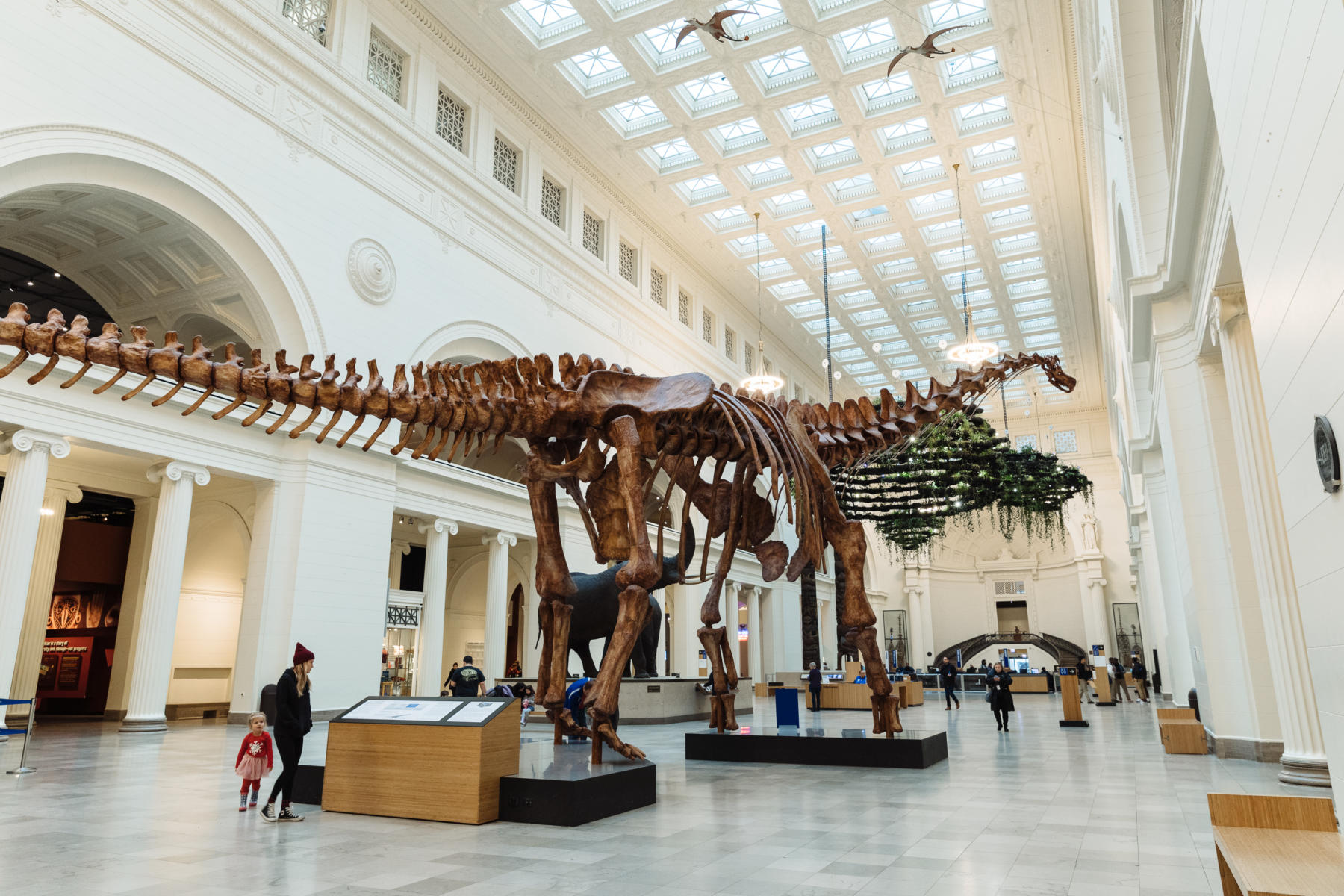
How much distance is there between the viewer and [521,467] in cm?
702

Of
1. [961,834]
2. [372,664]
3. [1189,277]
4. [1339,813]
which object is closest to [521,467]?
[961,834]

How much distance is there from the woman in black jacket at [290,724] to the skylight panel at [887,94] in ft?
57.7

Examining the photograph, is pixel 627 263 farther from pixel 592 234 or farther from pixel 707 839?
pixel 707 839

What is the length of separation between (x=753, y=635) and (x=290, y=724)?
83.0 ft

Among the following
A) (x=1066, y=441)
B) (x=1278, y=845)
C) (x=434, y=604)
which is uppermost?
(x=1066, y=441)

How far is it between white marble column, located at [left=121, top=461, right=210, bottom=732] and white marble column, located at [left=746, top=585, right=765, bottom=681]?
63.9 feet

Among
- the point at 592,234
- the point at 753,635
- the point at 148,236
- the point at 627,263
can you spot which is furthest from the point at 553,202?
the point at 753,635

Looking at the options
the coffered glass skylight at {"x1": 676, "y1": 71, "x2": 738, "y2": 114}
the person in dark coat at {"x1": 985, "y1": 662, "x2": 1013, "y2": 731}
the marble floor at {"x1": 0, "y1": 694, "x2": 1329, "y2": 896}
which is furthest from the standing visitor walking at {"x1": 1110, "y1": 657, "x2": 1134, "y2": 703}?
the coffered glass skylight at {"x1": 676, "y1": 71, "x2": 738, "y2": 114}

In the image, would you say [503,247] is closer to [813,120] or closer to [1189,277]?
[813,120]

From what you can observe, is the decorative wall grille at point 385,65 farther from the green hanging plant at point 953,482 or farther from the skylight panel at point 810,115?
the green hanging plant at point 953,482

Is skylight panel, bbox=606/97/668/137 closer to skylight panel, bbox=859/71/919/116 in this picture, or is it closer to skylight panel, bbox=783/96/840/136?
skylight panel, bbox=783/96/840/136

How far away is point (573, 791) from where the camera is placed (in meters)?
5.04

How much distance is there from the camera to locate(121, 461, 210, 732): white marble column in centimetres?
1205

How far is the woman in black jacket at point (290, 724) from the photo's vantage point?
17.0 ft
